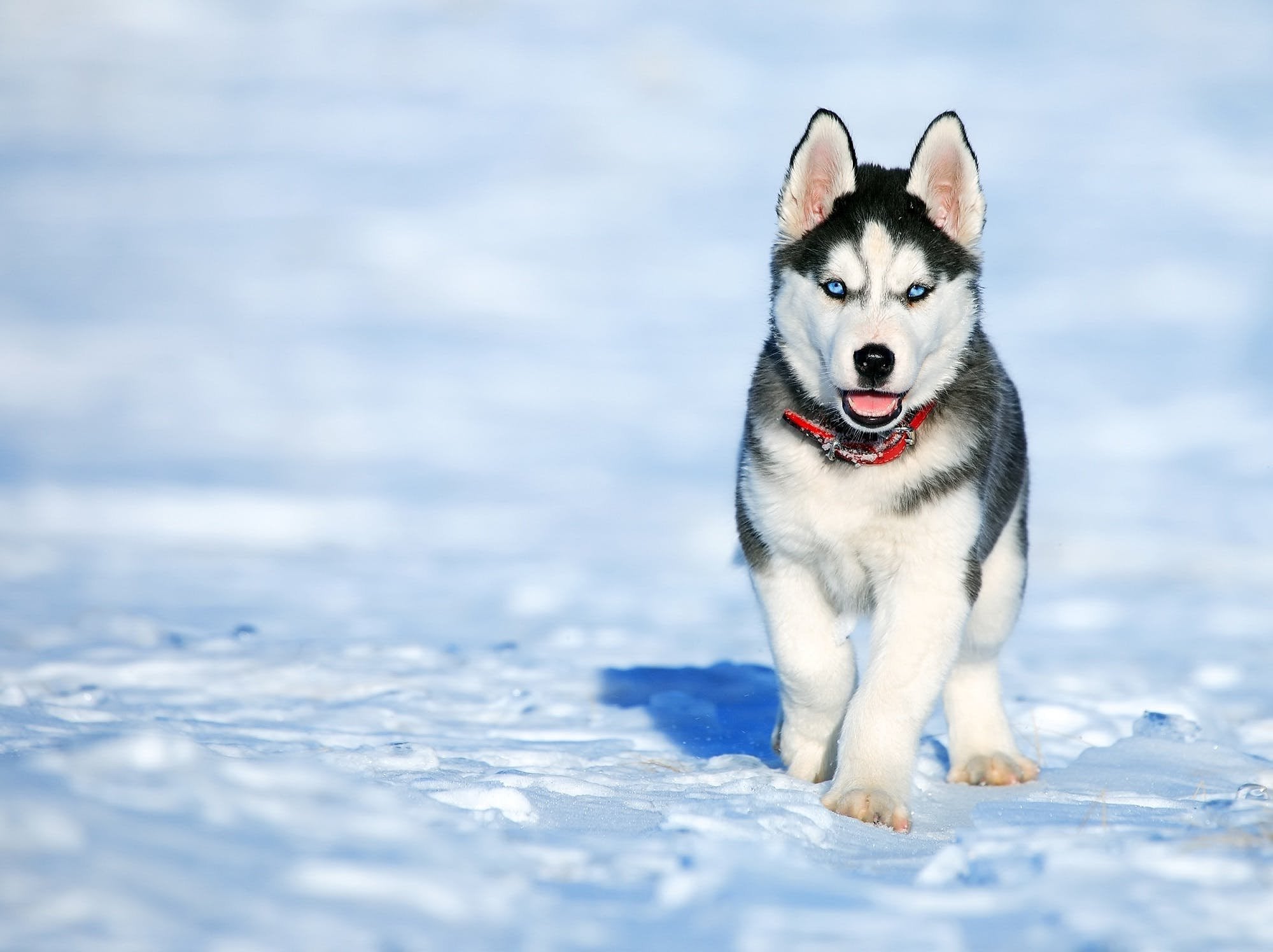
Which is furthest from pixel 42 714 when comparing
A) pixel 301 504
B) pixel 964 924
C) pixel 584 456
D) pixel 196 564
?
pixel 584 456

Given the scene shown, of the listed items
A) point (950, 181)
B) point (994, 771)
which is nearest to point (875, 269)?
point (950, 181)

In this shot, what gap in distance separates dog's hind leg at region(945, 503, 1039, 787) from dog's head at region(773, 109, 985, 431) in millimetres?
847

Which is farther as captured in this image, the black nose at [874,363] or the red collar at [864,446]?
the red collar at [864,446]

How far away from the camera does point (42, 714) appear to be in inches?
186

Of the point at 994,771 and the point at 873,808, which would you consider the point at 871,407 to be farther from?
the point at 994,771

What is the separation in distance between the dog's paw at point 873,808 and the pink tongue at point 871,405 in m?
1.04

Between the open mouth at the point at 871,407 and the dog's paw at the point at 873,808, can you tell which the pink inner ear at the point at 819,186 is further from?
the dog's paw at the point at 873,808

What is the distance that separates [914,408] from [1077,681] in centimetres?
296

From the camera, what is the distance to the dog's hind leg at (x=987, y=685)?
4527 mm

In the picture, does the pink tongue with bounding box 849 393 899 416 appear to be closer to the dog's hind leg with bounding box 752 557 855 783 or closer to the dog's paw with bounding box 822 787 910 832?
the dog's hind leg with bounding box 752 557 855 783

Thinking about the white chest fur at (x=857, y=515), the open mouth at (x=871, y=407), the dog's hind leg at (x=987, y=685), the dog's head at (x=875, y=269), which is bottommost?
the dog's hind leg at (x=987, y=685)

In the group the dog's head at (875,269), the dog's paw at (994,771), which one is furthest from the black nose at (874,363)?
the dog's paw at (994,771)

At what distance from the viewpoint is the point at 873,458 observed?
410 cm

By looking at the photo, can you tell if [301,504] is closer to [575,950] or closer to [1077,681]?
[1077,681]
